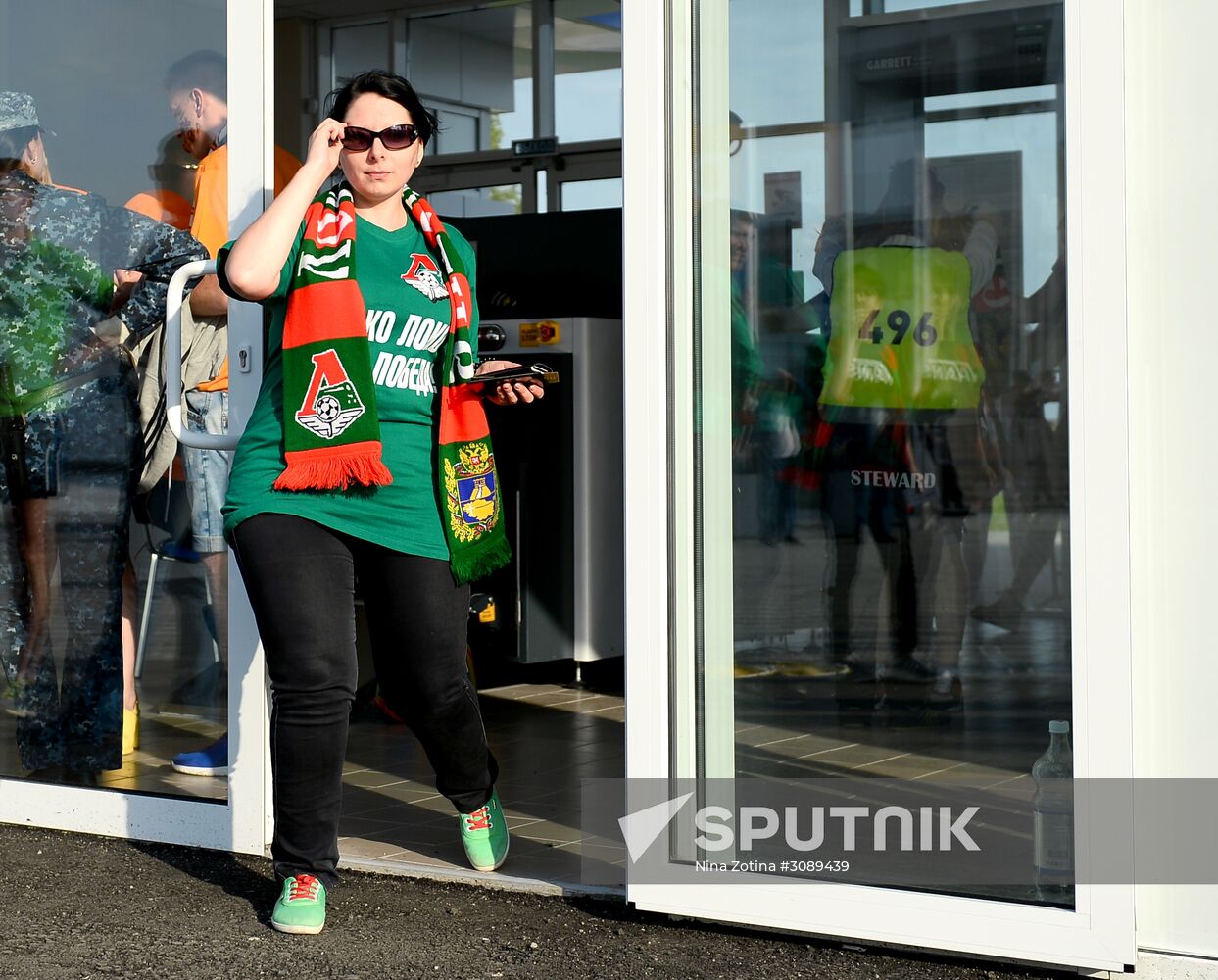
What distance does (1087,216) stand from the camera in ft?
8.46

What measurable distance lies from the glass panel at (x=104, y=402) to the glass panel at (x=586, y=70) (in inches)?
197

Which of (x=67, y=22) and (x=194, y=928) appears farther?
(x=67, y=22)

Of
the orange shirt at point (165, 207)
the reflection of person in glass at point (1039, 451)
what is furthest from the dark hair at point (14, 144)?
the reflection of person in glass at point (1039, 451)

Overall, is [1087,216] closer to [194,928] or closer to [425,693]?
[425,693]

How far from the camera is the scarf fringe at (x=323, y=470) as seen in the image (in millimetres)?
2854

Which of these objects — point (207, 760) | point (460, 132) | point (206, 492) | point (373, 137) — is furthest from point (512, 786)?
point (460, 132)

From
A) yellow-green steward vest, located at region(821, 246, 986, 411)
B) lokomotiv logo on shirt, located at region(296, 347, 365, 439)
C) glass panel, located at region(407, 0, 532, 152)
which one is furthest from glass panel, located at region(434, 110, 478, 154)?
lokomotiv logo on shirt, located at region(296, 347, 365, 439)

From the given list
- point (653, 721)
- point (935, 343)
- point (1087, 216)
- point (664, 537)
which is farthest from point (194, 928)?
point (1087, 216)

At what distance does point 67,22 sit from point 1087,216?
2.60 meters

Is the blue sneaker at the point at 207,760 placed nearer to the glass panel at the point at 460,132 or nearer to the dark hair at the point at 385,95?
the dark hair at the point at 385,95

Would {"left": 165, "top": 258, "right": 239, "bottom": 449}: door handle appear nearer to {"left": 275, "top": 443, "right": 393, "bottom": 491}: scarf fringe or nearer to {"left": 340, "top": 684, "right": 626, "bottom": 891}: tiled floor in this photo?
{"left": 275, "top": 443, "right": 393, "bottom": 491}: scarf fringe

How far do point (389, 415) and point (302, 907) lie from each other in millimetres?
932

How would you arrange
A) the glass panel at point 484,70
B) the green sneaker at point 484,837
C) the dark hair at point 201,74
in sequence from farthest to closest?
the glass panel at point 484,70
the dark hair at point 201,74
the green sneaker at point 484,837

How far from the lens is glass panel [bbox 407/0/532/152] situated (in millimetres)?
8898
